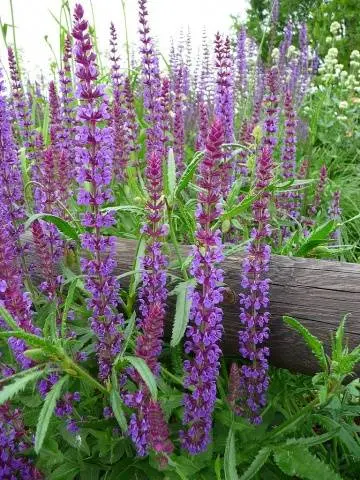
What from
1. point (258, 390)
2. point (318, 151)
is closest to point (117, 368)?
point (258, 390)

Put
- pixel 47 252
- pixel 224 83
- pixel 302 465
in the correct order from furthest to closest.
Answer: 1. pixel 224 83
2. pixel 47 252
3. pixel 302 465

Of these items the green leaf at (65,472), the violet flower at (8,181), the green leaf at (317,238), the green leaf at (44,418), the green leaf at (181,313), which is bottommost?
the green leaf at (65,472)

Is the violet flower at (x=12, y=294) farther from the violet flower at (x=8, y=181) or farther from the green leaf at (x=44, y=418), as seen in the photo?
the violet flower at (x=8, y=181)

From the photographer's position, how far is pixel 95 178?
1.88m

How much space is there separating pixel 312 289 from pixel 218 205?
948 millimetres

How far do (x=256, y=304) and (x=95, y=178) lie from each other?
0.85 meters

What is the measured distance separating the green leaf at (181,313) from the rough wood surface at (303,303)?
0.60 m

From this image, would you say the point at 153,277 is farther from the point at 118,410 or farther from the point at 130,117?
the point at 130,117

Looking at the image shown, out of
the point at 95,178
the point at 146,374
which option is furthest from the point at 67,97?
the point at 146,374

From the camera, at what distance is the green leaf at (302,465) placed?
1.97 meters

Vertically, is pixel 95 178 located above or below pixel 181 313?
above

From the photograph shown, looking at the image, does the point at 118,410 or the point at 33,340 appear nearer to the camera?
the point at 33,340

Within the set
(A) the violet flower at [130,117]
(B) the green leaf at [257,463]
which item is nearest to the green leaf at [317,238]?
(B) the green leaf at [257,463]

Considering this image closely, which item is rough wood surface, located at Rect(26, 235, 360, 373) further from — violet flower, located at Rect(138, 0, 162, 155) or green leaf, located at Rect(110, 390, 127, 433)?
violet flower, located at Rect(138, 0, 162, 155)
